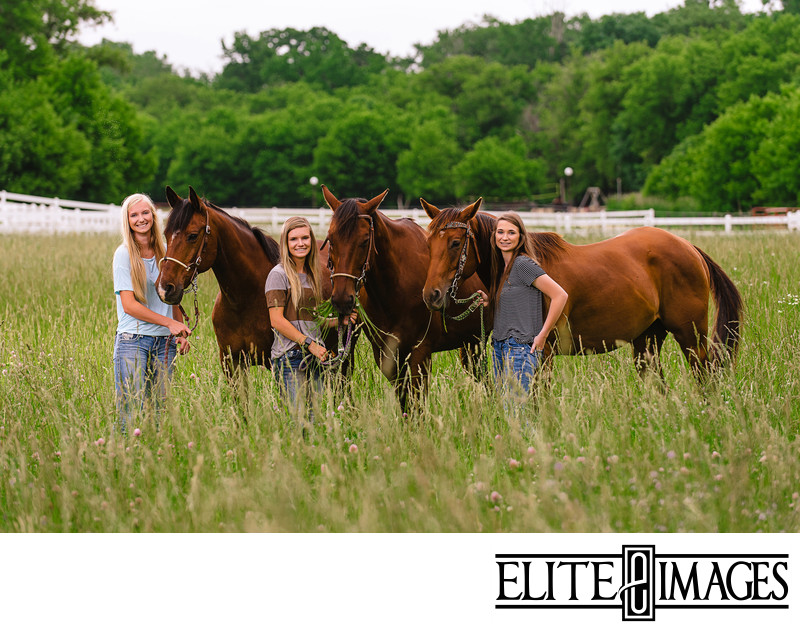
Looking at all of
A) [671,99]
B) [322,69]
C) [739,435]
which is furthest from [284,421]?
[322,69]

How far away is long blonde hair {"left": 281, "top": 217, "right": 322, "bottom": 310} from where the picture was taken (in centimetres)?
519

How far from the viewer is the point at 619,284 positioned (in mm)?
6324

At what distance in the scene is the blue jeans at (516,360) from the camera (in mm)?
5219

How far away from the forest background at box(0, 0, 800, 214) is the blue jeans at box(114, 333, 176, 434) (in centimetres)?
3336

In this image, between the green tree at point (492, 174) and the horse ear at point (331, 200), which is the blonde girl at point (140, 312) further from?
the green tree at point (492, 174)

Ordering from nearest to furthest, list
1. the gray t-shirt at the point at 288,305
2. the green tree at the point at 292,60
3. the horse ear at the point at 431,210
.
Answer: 1. the gray t-shirt at the point at 288,305
2. the horse ear at the point at 431,210
3. the green tree at the point at 292,60

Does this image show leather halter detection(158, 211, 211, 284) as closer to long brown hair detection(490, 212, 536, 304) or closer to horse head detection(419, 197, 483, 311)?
horse head detection(419, 197, 483, 311)

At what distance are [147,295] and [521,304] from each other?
2412 millimetres

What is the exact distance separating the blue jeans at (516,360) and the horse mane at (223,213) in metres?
1.61

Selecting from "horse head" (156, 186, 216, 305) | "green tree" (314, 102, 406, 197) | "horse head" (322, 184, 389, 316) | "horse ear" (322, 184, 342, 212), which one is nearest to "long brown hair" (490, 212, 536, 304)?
"horse head" (322, 184, 389, 316)

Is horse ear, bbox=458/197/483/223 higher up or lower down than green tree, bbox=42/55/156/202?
lower down

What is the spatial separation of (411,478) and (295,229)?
191 centimetres

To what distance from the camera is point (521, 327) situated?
532cm

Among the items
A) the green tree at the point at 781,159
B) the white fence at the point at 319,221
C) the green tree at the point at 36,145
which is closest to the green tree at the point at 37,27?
the green tree at the point at 36,145
